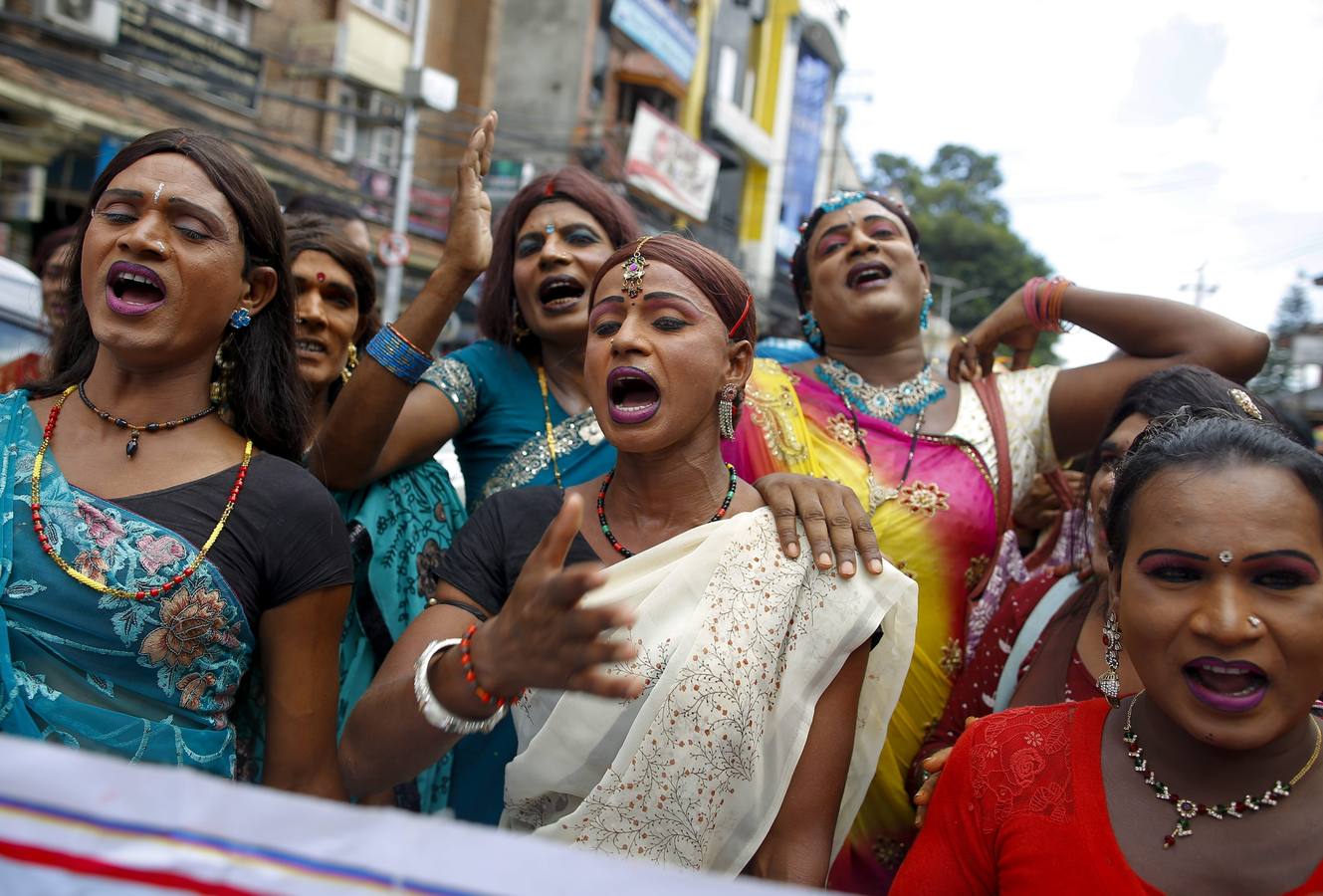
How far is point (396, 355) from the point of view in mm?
2188

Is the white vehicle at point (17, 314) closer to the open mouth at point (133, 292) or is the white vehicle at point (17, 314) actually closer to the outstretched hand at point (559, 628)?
the open mouth at point (133, 292)

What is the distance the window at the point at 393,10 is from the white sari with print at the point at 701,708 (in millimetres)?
16433

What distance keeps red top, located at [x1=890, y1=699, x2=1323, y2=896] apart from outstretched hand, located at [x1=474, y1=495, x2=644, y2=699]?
597mm

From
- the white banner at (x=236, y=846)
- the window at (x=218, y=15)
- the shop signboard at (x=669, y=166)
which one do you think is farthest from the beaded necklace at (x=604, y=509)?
the shop signboard at (x=669, y=166)

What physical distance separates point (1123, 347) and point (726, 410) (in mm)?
1201

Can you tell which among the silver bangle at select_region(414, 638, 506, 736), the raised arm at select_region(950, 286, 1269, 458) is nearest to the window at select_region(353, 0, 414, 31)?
the raised arm at select_region(950, 286, 1269, 458)

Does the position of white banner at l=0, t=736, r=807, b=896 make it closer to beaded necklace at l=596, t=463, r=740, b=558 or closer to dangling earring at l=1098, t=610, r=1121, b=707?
dangling earring at l=1098, t=610, r=1121, b=707

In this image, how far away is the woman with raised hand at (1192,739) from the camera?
1306 mm

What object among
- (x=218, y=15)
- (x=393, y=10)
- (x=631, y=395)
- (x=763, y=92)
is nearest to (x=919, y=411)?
(x=631, y=395)

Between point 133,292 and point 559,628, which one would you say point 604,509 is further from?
point 133,292

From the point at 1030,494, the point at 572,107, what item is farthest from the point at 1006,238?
the point at 1030,494

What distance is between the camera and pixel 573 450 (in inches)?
96.5

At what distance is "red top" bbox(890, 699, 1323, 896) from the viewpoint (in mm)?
1350

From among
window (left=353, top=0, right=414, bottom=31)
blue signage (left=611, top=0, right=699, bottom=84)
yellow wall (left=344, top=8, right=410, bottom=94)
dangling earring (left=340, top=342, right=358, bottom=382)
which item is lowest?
dangling earring (left=340, top=342, right=358, bottom=382)
